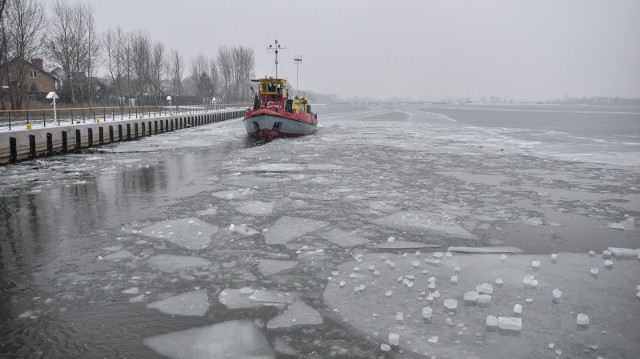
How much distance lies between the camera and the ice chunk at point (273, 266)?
572cm

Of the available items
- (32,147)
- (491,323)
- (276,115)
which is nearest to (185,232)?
(491,323)

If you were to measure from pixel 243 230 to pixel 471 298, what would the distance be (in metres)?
3.82

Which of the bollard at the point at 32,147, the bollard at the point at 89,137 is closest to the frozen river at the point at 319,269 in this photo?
the bollard at the point at 32,147

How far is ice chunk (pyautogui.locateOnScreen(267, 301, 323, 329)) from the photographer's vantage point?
4.38 m

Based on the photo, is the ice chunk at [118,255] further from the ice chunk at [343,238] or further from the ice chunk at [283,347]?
the ice chunk at [283,347]

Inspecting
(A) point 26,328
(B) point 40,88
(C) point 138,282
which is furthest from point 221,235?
(B) point 40,88

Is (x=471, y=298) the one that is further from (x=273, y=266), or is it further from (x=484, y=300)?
(x=273, y=266)

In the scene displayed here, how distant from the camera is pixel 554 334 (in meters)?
4.14

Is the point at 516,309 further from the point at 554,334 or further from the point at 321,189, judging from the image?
the point at 321,189

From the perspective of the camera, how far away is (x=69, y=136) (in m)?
22.0

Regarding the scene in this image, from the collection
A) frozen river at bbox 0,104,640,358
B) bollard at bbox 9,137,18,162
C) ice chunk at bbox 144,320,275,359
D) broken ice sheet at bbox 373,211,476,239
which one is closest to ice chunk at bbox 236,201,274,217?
frozen river at bbox 0,104,640,358

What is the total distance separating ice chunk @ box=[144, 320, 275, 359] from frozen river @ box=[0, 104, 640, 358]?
0.02 metres

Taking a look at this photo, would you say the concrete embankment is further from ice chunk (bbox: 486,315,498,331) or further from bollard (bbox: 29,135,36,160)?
ice chunk (bbox: 486,315,498,331)

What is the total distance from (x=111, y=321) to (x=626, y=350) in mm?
4521
